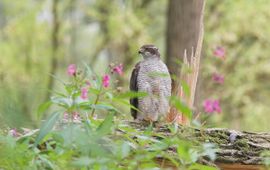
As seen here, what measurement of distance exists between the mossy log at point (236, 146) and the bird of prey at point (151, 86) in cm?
91

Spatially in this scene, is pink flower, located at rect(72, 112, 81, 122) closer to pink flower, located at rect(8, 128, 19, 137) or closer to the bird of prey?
pink flower, located at rect(8, 128, 19, 137)

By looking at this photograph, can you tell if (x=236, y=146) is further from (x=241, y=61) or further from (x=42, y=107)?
(x=241, y=61)

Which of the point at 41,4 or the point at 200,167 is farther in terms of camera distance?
the point at 41,4

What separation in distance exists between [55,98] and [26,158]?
0.30 metres

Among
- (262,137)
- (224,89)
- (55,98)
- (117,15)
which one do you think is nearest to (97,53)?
(117,15)

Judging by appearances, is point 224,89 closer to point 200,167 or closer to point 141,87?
point 141,87

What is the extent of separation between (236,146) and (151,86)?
145cm

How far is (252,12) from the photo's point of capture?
704 inches

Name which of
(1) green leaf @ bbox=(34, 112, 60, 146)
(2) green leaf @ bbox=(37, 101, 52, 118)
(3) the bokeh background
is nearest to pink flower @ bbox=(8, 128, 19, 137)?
(2) green leaf @ bbox=(37, 101, 52, 118)

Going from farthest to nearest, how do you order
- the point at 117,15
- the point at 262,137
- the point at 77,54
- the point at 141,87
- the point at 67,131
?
the point at 77,54 < the point at 117,15 < the point at 141,87 < the point at 262,137 < the point at 67,131

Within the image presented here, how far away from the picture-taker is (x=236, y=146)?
5.25 m

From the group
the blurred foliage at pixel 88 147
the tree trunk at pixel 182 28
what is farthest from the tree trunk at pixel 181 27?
the blurred foliage at pixel 88 147

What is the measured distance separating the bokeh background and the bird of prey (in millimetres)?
9543

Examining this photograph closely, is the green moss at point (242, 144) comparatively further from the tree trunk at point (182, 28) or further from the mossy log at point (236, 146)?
the tree trunk at point (182, 28)
